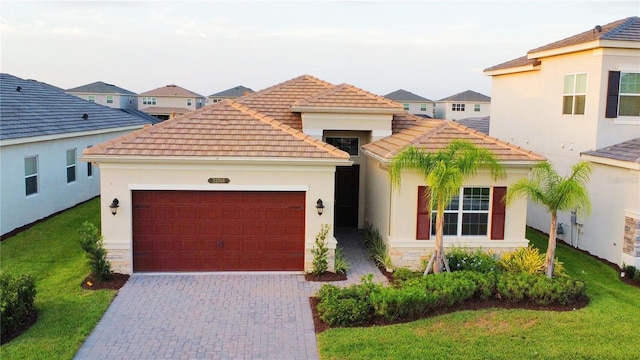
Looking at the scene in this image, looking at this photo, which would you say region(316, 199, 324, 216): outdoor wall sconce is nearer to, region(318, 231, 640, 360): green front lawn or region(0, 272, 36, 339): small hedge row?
region(318, 231, 640, 360): green front lawn

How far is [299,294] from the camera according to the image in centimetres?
1205

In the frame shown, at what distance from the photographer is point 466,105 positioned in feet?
210

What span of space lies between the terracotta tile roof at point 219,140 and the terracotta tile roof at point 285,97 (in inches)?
126

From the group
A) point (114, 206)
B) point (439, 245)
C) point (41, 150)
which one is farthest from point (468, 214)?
point (41, 150)

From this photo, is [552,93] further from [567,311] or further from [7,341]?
[7,341]

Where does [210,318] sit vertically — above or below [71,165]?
below

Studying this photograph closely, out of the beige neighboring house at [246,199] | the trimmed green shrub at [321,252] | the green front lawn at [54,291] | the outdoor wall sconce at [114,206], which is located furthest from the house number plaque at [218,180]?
the green front lawn at [54,291]

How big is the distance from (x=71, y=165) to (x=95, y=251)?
10.1 meters

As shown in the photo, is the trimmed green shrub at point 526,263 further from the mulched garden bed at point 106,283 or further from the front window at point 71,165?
the front window at point 71,165

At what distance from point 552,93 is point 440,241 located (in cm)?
882

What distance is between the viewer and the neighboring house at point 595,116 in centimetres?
1465

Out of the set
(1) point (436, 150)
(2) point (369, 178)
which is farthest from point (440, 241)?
(2) point (369, 178)

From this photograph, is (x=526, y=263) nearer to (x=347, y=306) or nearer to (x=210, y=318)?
(x=347, y=306)

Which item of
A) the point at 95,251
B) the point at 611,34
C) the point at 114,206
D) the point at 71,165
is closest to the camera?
the point at 95,251
